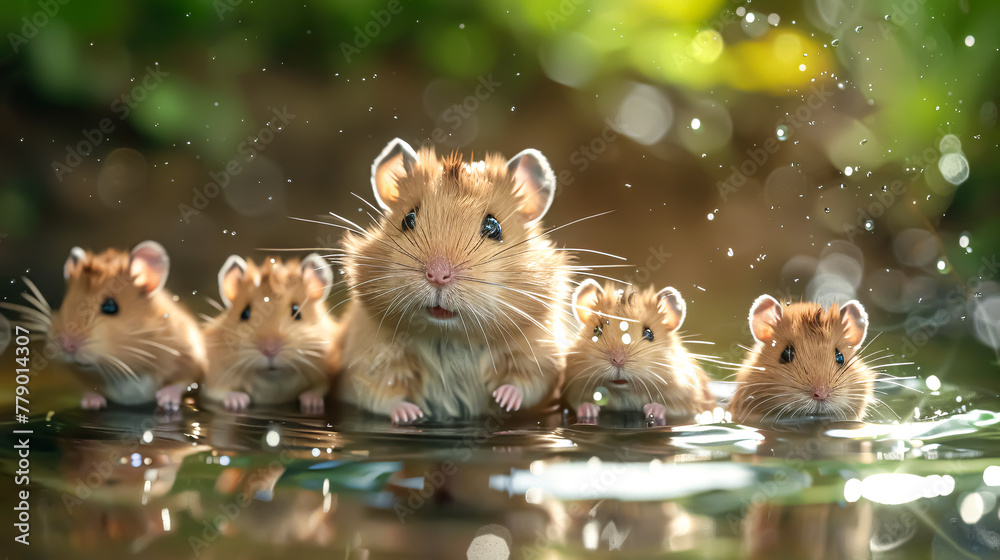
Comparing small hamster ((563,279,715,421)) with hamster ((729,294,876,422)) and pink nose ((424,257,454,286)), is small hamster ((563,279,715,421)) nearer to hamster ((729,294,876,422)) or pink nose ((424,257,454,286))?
hamster ((729,294,876,422))

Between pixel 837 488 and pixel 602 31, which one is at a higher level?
pixel 602 31

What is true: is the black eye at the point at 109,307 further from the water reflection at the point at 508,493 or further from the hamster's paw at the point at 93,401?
the water reflection at the point at 508,493

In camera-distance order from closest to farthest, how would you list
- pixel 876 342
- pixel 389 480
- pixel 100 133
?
pixel 389 480
pixel 876 342
pixel 100 133

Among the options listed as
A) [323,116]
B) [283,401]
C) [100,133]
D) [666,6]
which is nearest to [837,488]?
[283,401]

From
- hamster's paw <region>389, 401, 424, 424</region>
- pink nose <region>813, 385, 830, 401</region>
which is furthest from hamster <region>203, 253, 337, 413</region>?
pink nose <region>813, 385, 830, 401</region>

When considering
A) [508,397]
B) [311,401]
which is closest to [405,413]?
[508,397]

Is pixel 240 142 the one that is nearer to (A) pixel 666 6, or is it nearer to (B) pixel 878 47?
(A) pixel 666 6
